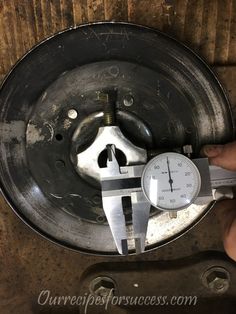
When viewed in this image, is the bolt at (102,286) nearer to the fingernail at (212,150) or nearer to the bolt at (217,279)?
the bolt at (217,279)

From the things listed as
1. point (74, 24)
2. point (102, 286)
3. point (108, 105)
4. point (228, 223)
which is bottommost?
point (102, 286)

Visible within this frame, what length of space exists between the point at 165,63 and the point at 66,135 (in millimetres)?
224

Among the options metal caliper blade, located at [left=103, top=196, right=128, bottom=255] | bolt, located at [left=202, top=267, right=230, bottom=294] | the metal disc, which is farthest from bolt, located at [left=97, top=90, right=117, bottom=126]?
bolt, located at [left=202, top=267, right=230, bottom=294]

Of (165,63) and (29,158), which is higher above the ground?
(165,63)

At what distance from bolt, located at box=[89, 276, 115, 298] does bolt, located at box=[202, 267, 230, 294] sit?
195 millimetres

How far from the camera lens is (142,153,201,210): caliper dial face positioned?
29.1 inches

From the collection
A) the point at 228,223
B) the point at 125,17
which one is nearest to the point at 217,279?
the point at 228,223

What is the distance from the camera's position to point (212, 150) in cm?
77

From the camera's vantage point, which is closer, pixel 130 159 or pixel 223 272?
pixel 130 159

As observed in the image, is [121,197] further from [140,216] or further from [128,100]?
[128,100]

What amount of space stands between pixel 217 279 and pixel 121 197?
31 cm

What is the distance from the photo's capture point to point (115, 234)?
77 centimetres

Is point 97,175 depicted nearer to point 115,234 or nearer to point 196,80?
point 115,234

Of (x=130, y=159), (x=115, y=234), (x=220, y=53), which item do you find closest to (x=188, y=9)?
(x=220, y=53)
